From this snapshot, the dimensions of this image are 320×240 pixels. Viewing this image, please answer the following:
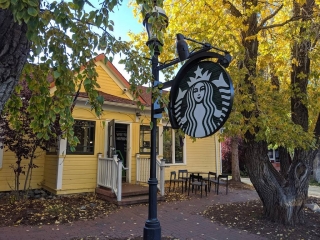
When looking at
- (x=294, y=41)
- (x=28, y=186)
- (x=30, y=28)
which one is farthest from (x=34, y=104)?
(x=28, y=186)

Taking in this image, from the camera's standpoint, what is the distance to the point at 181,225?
5965 millimetres

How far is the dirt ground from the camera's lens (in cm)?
564

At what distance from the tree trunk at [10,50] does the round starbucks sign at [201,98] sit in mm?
1956

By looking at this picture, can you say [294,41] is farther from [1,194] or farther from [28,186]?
[1,194]

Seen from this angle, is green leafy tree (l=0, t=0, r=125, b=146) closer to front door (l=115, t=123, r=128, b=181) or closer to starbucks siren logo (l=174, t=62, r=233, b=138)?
starbucks siren logo (l=174, t=62, r=233, b=138)

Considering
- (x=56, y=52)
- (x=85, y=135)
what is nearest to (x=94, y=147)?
(x=85, y=135)

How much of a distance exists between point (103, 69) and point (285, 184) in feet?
24.7

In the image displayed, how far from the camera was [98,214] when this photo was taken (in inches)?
259

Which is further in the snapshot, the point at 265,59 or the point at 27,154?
the point at 27,154

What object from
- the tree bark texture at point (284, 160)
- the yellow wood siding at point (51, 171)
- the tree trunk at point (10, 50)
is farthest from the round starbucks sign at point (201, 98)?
the yellow wood siding at point (51, 171)

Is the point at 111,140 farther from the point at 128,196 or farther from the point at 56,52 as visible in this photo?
the point at 56,52

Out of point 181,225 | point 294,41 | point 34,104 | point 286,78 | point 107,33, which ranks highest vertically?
point 294,41

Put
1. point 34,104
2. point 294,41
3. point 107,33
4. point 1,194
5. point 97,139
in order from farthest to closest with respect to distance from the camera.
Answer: point 97,139 → point 1,194 → point 294,41 → point 34,104 → point 107,33

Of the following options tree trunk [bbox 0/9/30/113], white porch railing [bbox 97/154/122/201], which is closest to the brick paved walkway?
white porch railing [bbox 97/154/122/201]
